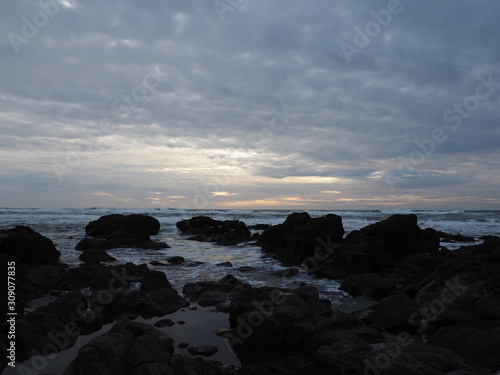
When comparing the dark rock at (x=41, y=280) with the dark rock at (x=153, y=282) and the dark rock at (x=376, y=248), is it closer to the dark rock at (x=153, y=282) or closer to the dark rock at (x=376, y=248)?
the dark rock at (x=153, y=282)

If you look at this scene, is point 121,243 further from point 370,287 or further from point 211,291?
point 370,287

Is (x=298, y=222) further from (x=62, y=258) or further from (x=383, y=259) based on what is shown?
(x=62, y=258)

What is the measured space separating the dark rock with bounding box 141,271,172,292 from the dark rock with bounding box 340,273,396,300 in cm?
651

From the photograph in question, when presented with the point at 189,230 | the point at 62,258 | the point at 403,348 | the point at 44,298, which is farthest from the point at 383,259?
the point at 189,230

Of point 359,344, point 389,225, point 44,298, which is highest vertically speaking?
point 389,225

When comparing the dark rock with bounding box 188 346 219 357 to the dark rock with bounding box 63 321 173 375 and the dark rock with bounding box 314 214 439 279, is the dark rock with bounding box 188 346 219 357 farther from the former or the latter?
the dark rock with bounding box 314 214 439 279

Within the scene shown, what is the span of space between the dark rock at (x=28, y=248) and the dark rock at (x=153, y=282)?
7056 millimetres

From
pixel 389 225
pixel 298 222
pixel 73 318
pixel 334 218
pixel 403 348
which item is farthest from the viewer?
pixel 298 222

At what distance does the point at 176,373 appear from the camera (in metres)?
5.15

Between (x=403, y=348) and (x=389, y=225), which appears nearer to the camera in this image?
(x=403, y=348)

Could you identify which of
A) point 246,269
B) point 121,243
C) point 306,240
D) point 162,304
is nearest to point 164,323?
point 162,304

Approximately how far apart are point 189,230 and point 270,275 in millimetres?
24619

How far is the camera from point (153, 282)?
11.5m

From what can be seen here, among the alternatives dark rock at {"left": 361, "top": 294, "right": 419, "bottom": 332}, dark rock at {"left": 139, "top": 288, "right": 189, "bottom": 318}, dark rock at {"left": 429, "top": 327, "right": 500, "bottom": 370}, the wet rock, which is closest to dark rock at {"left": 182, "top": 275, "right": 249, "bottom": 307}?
dark rock at {"left": 139, "top": 288, "right": 189, "bottom": 318}
